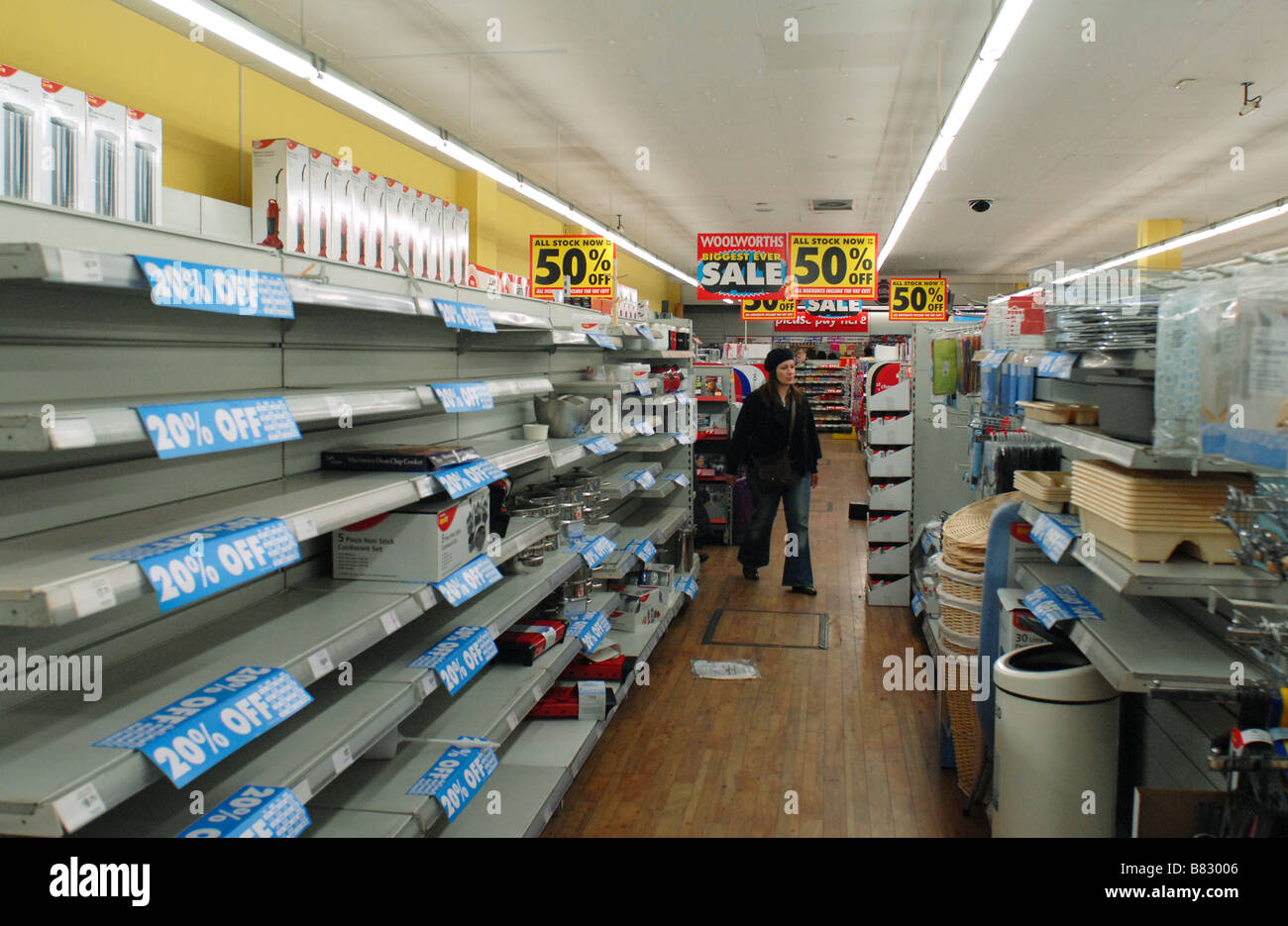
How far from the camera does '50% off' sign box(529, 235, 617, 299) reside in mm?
11359

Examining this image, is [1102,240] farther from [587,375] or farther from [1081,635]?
[1081,635]

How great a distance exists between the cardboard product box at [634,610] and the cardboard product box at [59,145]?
3.34 metres

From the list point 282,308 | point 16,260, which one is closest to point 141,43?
point 282,308

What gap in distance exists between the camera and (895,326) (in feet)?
68.1

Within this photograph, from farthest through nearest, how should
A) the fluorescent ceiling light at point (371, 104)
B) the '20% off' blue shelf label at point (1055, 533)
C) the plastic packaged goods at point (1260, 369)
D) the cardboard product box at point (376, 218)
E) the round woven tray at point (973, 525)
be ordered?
the cardboard product box at point (376, 218) < the fluorescent ceiling light at point (371, 104) < the round woven tray at point (973, 525) < the '20% off' blue shelf label at point (1055, 533) < the plastic packaged goods at point (1260, 369)

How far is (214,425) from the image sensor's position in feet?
5.80

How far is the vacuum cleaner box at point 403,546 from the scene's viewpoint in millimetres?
2816

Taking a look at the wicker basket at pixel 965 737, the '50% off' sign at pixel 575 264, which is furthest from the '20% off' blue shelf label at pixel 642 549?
the '50% off' sign at pixel 575 264

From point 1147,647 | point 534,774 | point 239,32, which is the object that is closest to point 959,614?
point 1147,647

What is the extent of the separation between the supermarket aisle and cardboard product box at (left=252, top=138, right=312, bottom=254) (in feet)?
12.1

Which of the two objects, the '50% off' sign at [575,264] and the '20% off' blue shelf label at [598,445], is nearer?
the '20% off' blue shelf label at [598,445]

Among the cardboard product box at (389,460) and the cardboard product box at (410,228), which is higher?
the cardboard product box at (410,228)

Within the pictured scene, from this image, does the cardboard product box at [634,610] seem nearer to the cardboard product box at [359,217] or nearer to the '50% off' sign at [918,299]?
the cardboard product box at [359,217]
